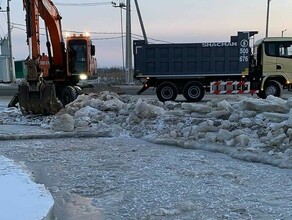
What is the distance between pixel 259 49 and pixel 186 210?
1465 cm

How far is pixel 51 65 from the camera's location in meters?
16.9

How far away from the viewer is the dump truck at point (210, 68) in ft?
60.8

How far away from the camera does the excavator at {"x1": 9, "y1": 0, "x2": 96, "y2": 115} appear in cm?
1324

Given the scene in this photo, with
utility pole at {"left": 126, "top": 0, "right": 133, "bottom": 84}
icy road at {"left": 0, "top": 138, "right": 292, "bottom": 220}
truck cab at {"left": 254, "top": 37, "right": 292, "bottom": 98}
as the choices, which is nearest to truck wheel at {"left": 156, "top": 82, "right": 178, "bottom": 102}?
truck cab at {"left": 254, "top": 37, "right": 292, "bottom": 98}

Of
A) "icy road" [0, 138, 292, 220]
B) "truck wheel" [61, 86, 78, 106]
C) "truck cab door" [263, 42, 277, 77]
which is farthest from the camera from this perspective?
"truck cab door" [263, 42, 277, 77]

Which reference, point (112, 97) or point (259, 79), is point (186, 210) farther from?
point (259, 79)

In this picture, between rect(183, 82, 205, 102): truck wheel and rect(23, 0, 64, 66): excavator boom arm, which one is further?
rect(183, 82, 205, 102): truck wheel

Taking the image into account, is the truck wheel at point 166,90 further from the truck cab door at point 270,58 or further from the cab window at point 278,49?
the cab window at point 278,49

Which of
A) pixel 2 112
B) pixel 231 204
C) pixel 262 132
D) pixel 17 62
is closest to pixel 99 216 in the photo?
pixel 231 204

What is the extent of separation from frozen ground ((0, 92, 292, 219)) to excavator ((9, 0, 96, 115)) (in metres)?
0.68

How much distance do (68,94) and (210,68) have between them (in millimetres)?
6750

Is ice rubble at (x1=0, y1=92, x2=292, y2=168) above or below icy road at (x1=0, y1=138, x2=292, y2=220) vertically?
above

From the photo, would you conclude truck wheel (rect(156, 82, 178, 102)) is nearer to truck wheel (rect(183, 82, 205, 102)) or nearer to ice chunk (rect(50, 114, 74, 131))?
truck wheel (rect(183, 82, 205, 102))

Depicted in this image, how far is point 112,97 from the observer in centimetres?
1381
